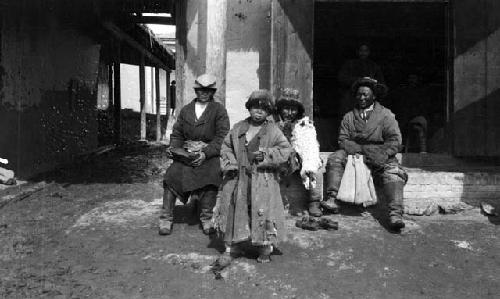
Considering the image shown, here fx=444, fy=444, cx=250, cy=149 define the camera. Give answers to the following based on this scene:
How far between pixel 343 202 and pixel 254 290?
6.82 ft

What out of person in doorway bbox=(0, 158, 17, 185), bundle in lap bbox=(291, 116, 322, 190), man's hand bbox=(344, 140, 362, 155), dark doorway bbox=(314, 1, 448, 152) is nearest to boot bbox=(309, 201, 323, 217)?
bundle in lap bbox=(291, 116, 322, 190)

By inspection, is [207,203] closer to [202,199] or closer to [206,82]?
[202,199]

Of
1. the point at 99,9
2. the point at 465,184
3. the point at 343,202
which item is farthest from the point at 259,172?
the point at 99,9

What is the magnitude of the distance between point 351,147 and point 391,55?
701 cm

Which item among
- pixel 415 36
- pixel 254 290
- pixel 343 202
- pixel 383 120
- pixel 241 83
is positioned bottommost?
pixel 254 290

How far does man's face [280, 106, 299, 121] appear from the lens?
493 cm

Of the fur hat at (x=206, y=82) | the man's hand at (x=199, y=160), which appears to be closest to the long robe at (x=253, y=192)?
the man's hand at (x=199, y=160)

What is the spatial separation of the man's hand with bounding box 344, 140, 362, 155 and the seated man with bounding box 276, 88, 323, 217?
368 millimetres

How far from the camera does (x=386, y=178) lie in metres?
4.79

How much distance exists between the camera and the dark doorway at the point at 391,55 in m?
8.43

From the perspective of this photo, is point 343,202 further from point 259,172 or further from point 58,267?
point 58,267

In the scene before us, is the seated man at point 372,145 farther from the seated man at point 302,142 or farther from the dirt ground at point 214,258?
the dirt ground at point 214,258

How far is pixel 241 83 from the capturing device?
6.25 m

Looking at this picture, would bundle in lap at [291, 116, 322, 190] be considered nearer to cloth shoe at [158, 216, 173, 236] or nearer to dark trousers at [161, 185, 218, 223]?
dark trousers at [161, 185, 218, 223]
